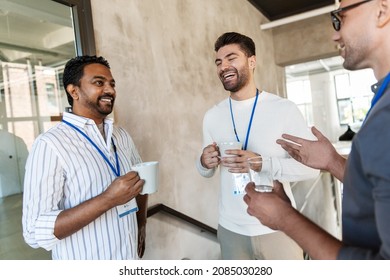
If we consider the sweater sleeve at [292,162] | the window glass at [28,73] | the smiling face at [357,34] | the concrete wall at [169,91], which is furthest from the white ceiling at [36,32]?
the smiling face at [357,34]

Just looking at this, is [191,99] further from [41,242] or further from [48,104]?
[41,242]

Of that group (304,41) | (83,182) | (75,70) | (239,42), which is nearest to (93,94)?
(75,70)

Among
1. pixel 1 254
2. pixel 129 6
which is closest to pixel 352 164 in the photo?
pixel 1 254

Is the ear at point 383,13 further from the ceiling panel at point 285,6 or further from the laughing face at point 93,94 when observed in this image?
the ceiling panel at point 285,6

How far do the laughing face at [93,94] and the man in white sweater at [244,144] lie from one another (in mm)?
581

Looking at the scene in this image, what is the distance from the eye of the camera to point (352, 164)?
2.07ft

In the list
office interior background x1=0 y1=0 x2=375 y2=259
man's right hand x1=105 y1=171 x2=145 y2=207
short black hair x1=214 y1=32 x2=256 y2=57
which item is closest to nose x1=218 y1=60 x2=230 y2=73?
short black hair x1=214 y1=32 x2=256 y2=57

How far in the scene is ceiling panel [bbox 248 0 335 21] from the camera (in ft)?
14.6

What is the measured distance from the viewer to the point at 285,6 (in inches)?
184

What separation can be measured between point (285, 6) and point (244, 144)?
398 centimetres

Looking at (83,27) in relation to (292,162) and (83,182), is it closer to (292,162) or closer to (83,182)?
(83,182)

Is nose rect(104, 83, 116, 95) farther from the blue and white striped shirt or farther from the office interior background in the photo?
the office interior background

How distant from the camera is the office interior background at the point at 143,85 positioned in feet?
4.58
